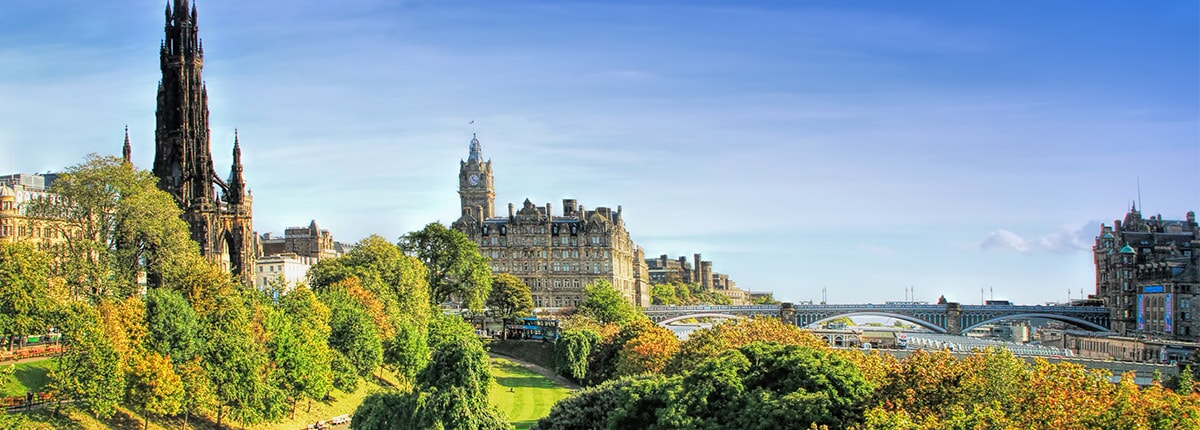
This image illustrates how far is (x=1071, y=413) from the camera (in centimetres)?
4747

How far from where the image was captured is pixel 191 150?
121500 mm

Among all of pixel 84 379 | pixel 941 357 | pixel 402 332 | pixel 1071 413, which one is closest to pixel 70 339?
pixel 84 379

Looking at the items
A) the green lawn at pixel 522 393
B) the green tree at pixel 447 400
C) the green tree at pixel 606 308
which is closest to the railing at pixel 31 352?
the green tree at pixel 447 400

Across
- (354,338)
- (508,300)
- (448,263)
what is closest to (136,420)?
(354,338)

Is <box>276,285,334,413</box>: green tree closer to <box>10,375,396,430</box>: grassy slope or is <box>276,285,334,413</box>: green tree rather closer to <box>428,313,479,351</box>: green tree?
<box>10,375,396,430</box>: grassy slope

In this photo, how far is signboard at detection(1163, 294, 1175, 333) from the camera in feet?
525

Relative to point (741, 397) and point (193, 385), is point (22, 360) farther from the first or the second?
point (741, 397)

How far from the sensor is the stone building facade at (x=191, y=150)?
120375 mm

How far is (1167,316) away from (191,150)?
402 ft

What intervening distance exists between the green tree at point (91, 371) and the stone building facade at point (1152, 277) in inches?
5092

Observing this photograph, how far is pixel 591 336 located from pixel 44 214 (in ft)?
213

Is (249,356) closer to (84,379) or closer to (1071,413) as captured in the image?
(84,379)

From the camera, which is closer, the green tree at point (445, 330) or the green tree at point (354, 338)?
the green tree at point (354, 338)

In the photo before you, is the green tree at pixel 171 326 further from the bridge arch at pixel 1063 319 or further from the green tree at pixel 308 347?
the bridge arch at pixel 1063 319
